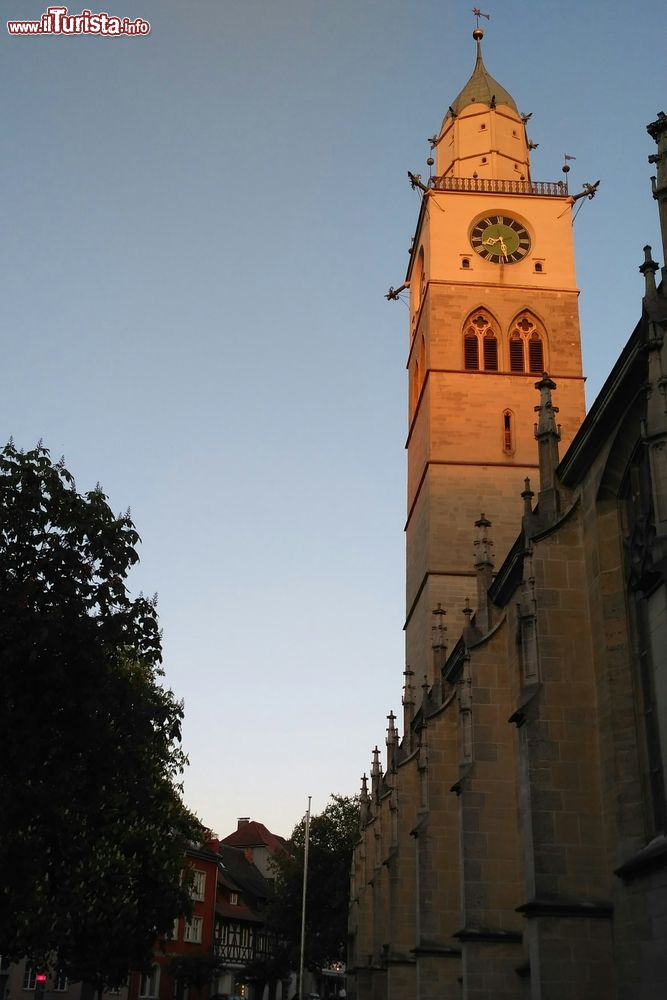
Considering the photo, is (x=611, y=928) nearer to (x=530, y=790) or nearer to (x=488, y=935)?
(x=530, y=790)

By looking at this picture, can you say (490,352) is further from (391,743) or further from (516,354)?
(391,743)

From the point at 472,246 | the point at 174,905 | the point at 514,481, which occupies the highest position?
the point at 472,246

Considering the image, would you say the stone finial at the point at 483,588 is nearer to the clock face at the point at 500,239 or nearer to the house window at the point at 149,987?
the clock face at the point at 500,239

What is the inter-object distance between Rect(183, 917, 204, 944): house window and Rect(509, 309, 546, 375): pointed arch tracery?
31.9 m

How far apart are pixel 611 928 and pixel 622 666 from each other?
11.8ft

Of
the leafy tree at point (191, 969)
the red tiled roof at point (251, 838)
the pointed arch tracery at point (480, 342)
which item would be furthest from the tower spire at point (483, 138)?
the red tiled roof at point (251, 838)

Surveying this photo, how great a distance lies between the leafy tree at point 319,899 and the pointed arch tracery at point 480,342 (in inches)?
1124

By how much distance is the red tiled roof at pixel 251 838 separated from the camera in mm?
90069

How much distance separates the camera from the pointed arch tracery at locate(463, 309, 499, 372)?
3844 cm

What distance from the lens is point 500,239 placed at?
135 ft

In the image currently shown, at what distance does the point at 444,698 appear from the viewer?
2692 cm

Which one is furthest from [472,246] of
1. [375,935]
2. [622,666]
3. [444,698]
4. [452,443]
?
[622,666]

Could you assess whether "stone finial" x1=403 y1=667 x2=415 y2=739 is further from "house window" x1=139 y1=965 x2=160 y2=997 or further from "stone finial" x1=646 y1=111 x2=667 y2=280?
"stone finial" x1=646 y1=111 x2=667 y2=280

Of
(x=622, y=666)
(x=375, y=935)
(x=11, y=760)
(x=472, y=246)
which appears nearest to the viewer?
(x=11, y=760)
